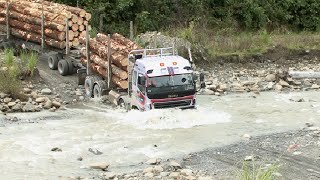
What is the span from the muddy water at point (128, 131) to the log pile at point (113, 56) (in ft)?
3.67

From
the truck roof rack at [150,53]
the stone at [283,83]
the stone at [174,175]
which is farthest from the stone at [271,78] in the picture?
the stone at [174,175]

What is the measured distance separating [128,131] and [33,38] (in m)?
8.64

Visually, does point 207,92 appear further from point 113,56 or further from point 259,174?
point 259,174

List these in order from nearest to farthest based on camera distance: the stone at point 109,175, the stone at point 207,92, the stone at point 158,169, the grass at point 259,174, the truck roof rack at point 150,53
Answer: the grass at point 259,174 < the stone at point 109,175 < the stone at point 158,169 < the truck roof rack at point 150,53 < the stone at point 207,92

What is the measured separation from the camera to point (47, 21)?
74.8ft

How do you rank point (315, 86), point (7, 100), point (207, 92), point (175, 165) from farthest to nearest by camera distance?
point (315, 86), point (207, 92), point (7, 100), point (175, 165)

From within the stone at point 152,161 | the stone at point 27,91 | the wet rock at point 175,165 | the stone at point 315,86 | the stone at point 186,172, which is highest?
the stone at point 27,91

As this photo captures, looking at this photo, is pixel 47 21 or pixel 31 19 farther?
pixel 31 19

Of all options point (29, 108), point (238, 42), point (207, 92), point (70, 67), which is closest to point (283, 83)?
point (207, 92)

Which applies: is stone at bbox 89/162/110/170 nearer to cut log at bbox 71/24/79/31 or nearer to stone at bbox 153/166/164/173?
stone at bbox 153/166/164/173

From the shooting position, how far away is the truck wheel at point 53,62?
905 inches

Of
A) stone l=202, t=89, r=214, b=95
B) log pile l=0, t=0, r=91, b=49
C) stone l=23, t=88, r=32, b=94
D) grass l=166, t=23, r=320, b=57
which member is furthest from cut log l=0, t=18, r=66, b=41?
grass l=166, t=23, r=320, b=57

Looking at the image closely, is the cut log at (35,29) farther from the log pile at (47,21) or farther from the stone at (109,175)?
the stone at (109,175)

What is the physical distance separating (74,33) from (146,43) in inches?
149
